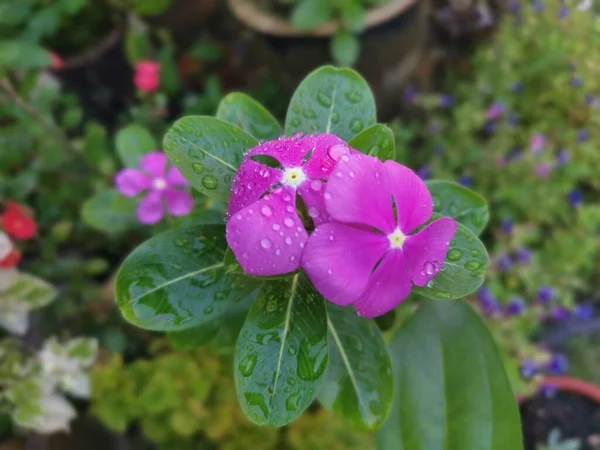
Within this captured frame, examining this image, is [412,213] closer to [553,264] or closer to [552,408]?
[552,408]

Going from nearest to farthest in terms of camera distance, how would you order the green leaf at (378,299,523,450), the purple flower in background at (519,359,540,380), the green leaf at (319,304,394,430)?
the green leaf at (319,304,394,430) < the green leaf at (378,299,523,450) < the purple flower in background at (519,359,540,380)

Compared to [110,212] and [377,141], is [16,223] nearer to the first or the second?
[110,212]

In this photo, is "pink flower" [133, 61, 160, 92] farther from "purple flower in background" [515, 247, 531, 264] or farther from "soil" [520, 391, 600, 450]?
"soil" [520, 391, 600, 450]

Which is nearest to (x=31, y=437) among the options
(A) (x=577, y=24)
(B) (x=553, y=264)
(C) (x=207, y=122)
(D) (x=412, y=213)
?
(C) (x=207, y=122)

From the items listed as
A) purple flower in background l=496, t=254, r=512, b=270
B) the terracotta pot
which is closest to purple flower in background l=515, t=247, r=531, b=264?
purple flower in background l=496, t=254, r=512, b=270

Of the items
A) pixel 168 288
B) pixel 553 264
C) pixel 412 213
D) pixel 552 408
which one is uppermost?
pixel 412 213

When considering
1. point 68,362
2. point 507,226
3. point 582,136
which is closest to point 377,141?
point 68,362
